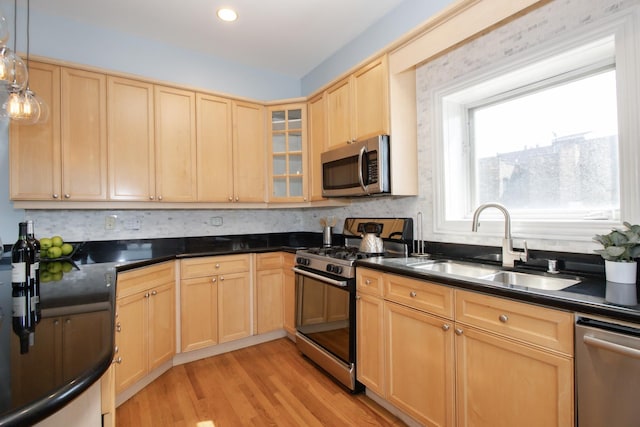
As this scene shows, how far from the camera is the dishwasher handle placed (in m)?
0.99

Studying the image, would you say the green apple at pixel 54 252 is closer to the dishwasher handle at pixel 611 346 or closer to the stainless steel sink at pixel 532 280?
the stainless steel sink at pixel 532 280

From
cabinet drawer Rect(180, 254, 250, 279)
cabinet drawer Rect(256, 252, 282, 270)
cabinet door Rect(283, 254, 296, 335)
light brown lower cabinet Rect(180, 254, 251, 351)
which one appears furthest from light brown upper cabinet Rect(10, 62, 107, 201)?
cabinet door Rect(283, 254, 296, 335)

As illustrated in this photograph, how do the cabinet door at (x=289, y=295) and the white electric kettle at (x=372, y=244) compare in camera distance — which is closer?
the white electric kettle at (x=372, y=244)

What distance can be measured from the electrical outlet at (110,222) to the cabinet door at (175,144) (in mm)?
475

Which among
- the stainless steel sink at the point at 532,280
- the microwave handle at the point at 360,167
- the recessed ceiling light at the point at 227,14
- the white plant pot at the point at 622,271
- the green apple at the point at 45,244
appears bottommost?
the stainless steel sink at the point at 532,280

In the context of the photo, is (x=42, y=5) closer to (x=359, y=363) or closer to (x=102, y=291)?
(x=102, y=291)

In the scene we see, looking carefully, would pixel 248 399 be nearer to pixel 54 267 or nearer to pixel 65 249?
pixel 54 267

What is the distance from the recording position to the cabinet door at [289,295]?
120 inches

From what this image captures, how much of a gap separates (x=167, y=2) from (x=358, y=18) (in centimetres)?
150

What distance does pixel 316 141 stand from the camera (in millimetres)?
3193

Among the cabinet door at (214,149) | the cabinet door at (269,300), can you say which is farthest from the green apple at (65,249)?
the cabinet door at (269,300)

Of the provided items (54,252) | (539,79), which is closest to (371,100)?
(539,79)

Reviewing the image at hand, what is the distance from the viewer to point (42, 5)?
2.48m

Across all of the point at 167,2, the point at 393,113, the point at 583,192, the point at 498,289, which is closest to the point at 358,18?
the point at 393,113
